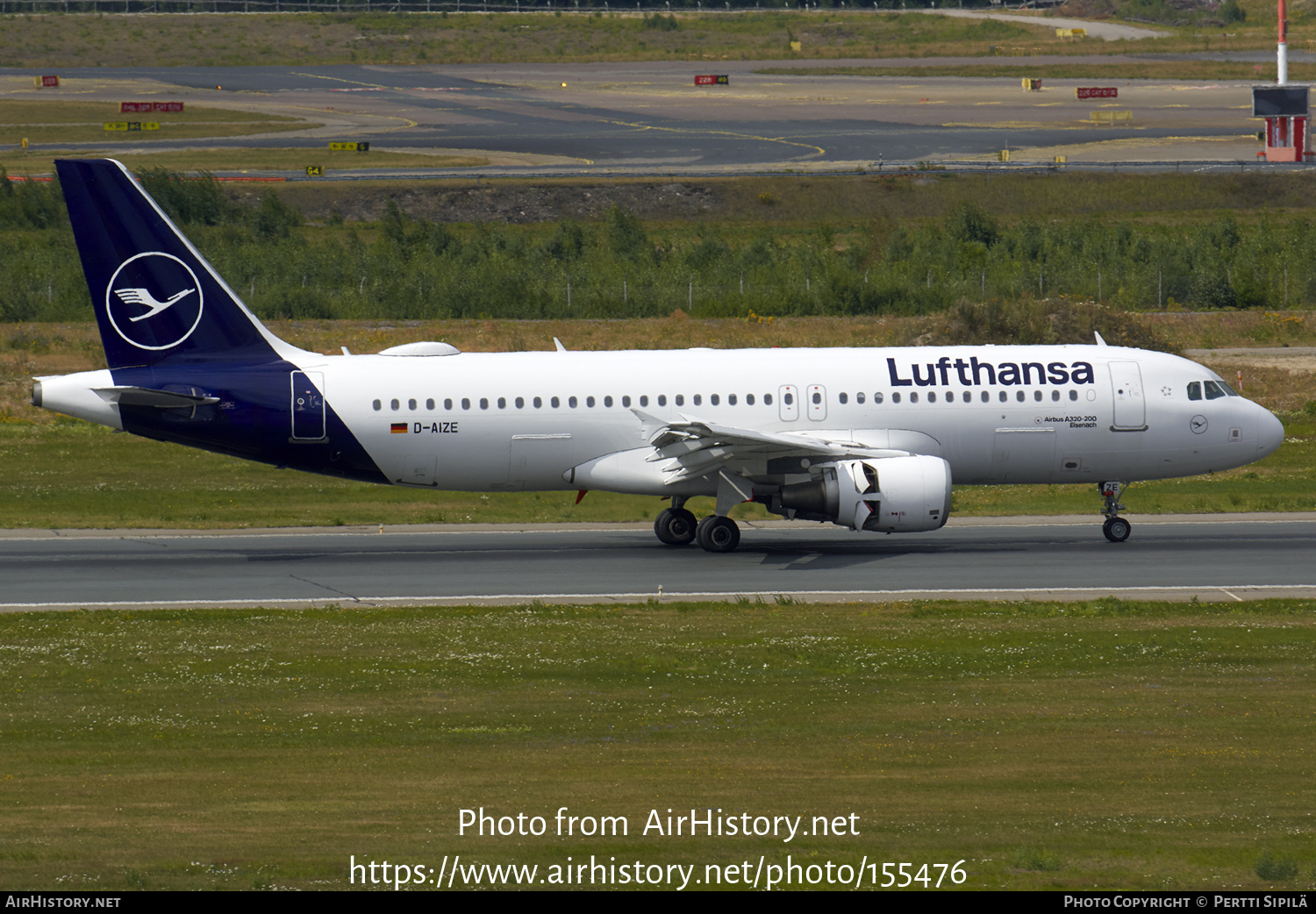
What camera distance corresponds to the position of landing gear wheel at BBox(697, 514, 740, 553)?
34500 mm

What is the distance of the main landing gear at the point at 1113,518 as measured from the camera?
114 ft

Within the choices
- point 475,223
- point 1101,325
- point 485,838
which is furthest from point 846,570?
point 475,223

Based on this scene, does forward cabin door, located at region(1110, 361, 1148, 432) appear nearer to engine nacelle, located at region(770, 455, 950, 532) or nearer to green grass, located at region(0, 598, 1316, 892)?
engine nacelle, located at region(770, 455, 950, 532)

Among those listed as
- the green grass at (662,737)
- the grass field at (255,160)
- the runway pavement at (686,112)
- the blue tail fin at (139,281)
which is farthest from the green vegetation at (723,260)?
the green grass at (662,737)

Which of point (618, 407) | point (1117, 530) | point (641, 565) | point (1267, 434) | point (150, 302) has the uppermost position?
point (150, 302)

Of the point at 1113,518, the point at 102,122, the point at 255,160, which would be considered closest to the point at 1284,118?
the point at 255,160

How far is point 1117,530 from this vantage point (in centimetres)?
3472

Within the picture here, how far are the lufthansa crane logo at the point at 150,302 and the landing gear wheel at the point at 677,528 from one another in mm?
11219

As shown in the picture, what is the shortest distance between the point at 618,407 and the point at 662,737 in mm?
15725

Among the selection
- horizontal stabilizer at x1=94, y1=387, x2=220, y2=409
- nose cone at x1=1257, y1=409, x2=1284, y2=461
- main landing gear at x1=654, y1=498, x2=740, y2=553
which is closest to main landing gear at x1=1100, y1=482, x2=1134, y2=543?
nose cone at x1=1257, y1=409, x2=1284, y2=461

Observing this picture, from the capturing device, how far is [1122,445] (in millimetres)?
34781

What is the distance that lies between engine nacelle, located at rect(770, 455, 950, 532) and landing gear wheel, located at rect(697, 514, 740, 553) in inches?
97.6

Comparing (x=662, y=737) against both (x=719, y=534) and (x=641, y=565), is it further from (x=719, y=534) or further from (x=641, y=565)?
(x=719, y=534)

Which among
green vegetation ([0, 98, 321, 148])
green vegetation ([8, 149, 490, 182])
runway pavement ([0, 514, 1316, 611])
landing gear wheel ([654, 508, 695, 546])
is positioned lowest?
runway pavement ([0, 514, 1316, 611])
